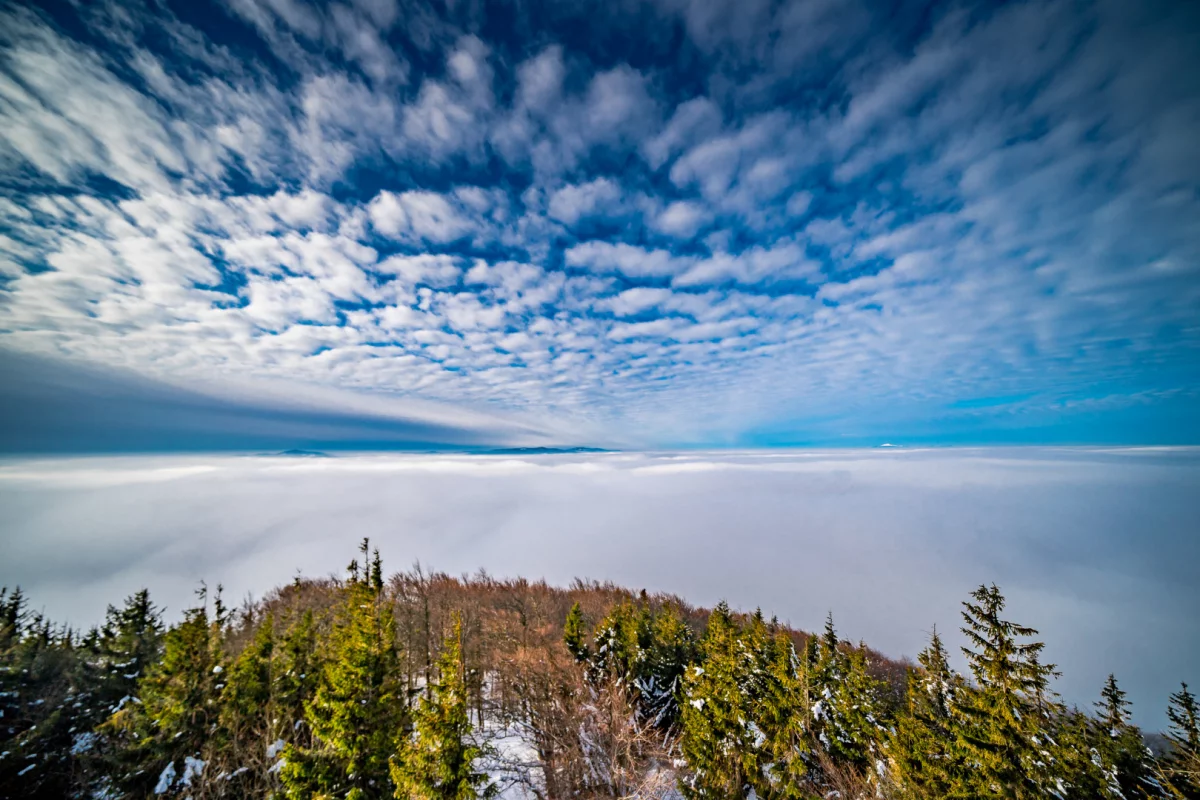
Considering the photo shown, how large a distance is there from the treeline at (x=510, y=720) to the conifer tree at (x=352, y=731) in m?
0.08

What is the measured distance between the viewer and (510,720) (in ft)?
81.5

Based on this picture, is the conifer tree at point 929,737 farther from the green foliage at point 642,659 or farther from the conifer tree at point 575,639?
the conifer tree at point 575,639

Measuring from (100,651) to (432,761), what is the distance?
32.3 m

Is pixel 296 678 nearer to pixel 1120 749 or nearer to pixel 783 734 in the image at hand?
pixel 783 734

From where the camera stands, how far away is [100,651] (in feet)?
94.6

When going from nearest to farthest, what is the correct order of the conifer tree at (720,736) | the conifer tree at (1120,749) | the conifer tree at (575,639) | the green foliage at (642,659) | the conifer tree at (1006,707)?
the conifer tree at (1006,707) < the conifer tree at (720,736) < the conifer tree at (1120,749) < the green foliage at (642,659) < the conifer tree at (575,639)

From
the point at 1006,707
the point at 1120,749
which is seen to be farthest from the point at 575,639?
the point at 1120,749

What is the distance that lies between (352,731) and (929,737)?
1044 inches

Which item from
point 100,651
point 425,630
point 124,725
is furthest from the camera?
point 425,630

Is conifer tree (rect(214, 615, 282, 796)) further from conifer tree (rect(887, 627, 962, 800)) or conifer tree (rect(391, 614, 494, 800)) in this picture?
conifer tree (rect(887, 627, 962, 800))

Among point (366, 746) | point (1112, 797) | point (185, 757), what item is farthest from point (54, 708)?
point (1112, 797)

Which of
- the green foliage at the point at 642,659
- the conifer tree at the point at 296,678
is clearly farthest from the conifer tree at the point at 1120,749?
the conifer tree at the point at 296,678

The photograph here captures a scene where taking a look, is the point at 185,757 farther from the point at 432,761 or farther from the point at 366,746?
the point at 432,761

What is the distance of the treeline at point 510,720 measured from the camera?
1453cm
